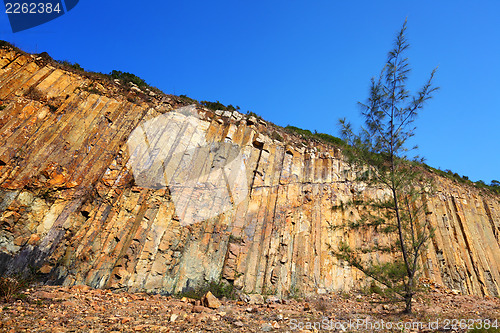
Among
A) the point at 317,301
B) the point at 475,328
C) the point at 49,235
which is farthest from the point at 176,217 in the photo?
the point at 475,328

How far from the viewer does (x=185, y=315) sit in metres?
7.49

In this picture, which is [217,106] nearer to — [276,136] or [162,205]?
[276,136]

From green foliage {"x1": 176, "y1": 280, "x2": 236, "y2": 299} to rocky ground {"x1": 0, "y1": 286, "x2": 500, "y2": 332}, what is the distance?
0.50m

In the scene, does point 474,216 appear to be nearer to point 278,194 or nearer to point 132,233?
point 278,194

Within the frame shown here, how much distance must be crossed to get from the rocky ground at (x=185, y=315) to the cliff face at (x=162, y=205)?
1083 mm

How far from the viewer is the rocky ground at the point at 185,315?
6.42m

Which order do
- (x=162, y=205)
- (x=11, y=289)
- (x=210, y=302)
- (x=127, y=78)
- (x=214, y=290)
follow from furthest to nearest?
(x=127, y=78)
(x=162, y=205)
(x=214, y=290)
(x=210, y=302)
(x=11, y=289)

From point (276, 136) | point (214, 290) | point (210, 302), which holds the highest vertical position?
point (276, 136)

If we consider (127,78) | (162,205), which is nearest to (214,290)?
(162,205)

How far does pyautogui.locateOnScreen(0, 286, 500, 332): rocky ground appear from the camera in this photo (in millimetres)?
6419

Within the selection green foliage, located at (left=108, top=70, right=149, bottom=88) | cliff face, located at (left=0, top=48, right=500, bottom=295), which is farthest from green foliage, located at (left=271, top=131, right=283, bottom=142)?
green foliage, located at (left=108, top=70, right=149, bottom=88)

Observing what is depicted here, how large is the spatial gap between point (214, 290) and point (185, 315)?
9.56 feet

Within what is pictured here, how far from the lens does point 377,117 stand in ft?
34.6

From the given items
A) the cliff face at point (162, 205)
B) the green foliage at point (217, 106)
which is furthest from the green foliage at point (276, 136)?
the green foliage at point (217, 106)
